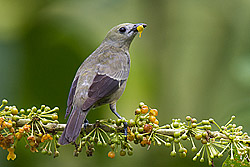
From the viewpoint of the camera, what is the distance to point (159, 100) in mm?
4770

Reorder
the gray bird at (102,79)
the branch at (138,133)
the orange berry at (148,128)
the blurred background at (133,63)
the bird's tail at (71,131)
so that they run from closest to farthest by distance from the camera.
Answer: the branch at (138,133) < the orange berry at (148,128) < the bird's tail at (71,131) < the gray bird at (102,79) < the blurred background at (133,63)

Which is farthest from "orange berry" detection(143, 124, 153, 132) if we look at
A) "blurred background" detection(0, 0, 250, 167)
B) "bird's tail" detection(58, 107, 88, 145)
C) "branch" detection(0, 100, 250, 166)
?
"blurred background" detection(0, 0, 250, 167)

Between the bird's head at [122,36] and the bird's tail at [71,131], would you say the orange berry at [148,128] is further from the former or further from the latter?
the bird's head at [122,36]

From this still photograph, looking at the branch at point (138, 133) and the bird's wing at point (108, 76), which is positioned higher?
the bird's wing at point (108, 76)

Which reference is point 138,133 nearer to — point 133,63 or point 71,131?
point 71,131

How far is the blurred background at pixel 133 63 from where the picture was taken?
13.7 ft

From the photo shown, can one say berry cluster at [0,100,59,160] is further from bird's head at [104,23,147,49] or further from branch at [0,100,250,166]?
bird's head at [104,23,147,49]

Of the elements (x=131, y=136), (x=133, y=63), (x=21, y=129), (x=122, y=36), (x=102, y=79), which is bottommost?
(x=131, y=136)

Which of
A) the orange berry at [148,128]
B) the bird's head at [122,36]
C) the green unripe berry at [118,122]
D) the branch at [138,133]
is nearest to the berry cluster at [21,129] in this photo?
the branch at [138,133]

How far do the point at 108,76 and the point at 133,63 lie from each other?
1619 millimetres

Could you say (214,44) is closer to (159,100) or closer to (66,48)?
(159,100)

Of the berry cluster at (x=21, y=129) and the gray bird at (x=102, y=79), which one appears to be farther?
the gray bird at (x=102, y=79)

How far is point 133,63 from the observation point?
522 cm

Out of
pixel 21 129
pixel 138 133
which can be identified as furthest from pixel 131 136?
pixel 21 129
